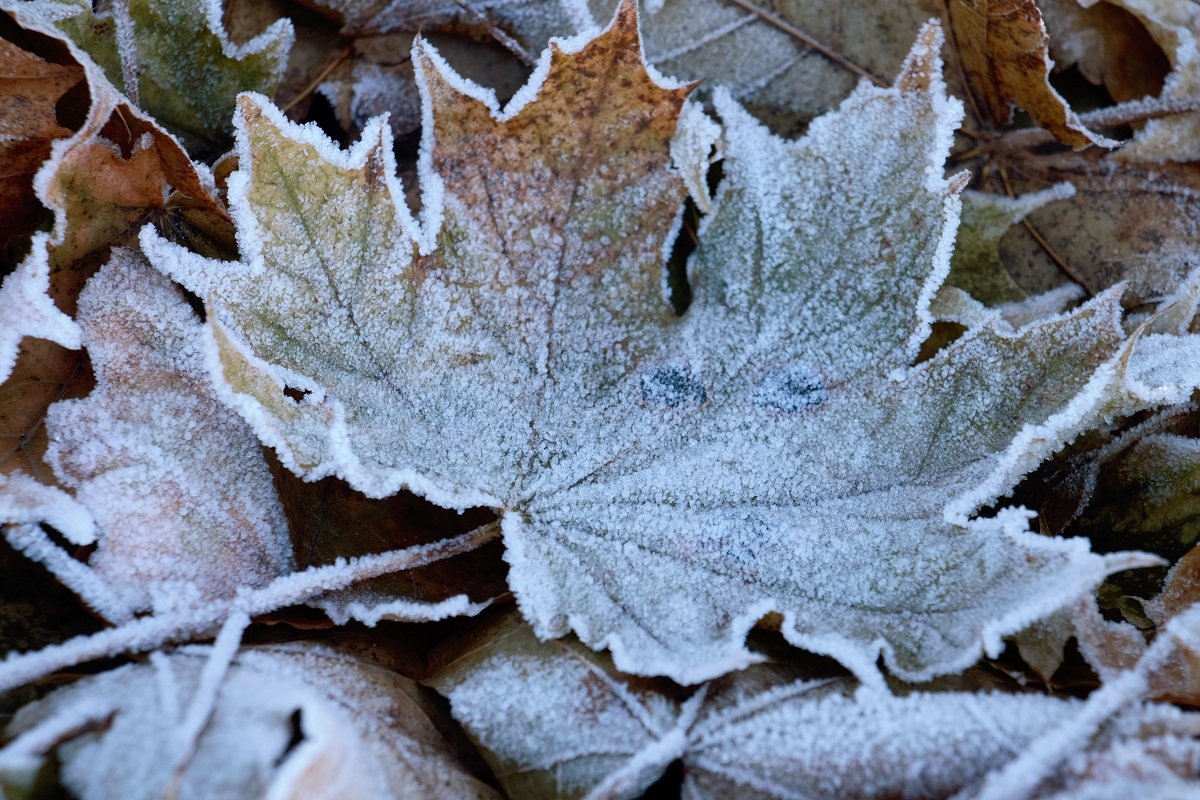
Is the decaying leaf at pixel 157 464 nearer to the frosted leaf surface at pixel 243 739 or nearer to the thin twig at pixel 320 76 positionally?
the frosted leaf surface at pixel 243 739

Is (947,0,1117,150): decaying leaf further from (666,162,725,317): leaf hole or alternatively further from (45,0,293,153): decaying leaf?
(45,0,293,153): decaying leaf

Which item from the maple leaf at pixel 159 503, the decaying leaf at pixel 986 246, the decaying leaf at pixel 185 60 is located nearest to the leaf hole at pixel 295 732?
the maple leaf at pixel 159 503

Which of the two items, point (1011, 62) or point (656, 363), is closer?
point (656, 363)

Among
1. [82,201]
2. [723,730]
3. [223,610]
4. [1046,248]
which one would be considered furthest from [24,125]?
[1046,248]

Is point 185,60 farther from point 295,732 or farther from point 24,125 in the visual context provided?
Answer: point 295,732

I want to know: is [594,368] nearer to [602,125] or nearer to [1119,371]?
[602,125]

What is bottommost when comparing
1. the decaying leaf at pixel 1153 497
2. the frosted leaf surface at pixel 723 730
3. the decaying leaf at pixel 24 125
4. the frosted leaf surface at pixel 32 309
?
the decaying leaf at pixel 1153 497

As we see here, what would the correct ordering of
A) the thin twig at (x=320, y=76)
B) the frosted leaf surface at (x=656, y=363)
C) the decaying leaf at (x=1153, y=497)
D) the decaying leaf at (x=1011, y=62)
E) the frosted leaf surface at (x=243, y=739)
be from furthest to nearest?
the thin twig at (x=320, y=76)
the decaying leaf at (x=1011, y=62)
the decaying leaf at (x=1153, y=497)
the frosted leaf surface at (x=656, y=363)
the frosted leaf surface at (x=243, y=739)
